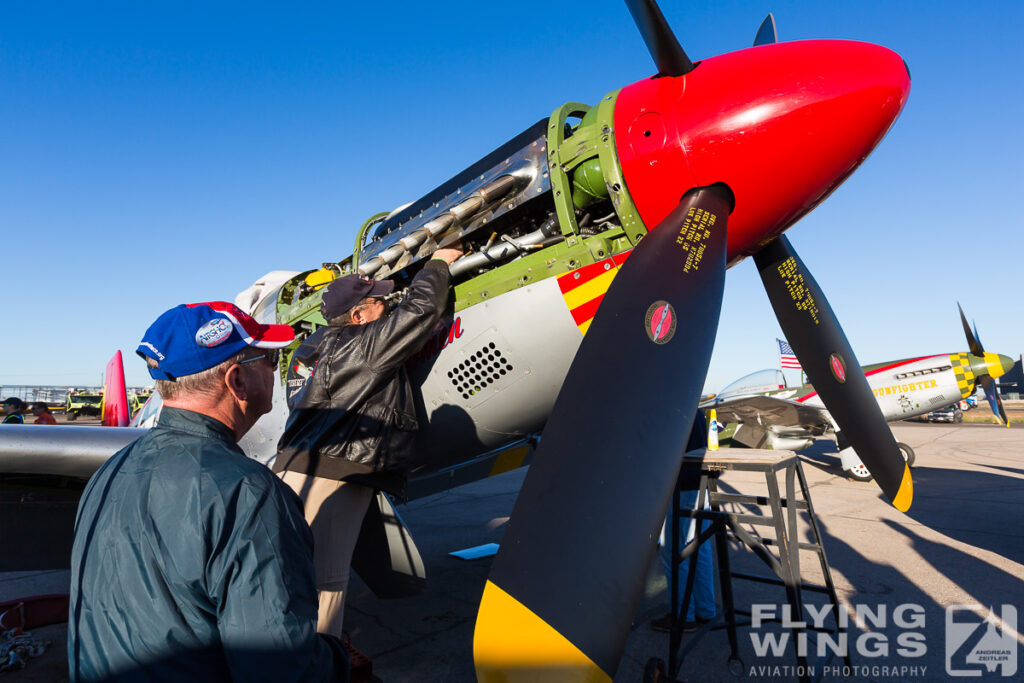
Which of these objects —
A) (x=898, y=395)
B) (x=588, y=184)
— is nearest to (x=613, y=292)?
(x=588, y=184)

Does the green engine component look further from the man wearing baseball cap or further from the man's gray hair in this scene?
the man wearing baseball cap

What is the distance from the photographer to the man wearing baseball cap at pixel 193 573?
1047 millimetres

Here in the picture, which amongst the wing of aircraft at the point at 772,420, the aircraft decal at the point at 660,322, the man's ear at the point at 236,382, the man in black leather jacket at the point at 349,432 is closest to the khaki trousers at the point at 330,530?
the man in black leather jacket at the point at 349,432

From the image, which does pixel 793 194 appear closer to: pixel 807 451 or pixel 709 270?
pixel 709 270

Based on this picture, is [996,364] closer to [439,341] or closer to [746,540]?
[746,540]

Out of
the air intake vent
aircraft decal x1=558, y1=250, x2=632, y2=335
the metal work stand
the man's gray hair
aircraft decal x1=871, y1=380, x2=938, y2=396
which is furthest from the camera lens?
aircraft decal x1=871, y1=380, x2=938, y2=396

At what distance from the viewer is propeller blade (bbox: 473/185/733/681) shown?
1.54 m

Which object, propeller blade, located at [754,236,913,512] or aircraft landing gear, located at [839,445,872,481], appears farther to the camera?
aircraft landing gear, located at [839,445,872,481]

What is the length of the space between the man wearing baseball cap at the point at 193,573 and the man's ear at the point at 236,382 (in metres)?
0.13

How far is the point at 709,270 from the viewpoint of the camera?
2.37 meters

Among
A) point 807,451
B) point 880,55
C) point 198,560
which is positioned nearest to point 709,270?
point 880,55

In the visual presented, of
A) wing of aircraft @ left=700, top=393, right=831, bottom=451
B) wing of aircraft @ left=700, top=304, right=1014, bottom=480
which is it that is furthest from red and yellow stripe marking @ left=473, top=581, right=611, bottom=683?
wing of aircraft @ left=700, top=304, right=1014, bottom=480

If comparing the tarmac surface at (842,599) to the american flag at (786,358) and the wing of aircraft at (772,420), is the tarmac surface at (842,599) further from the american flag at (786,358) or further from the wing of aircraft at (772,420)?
the american flag at (786,358)

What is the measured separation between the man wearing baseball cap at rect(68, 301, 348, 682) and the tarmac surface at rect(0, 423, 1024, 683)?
245 centimetres
